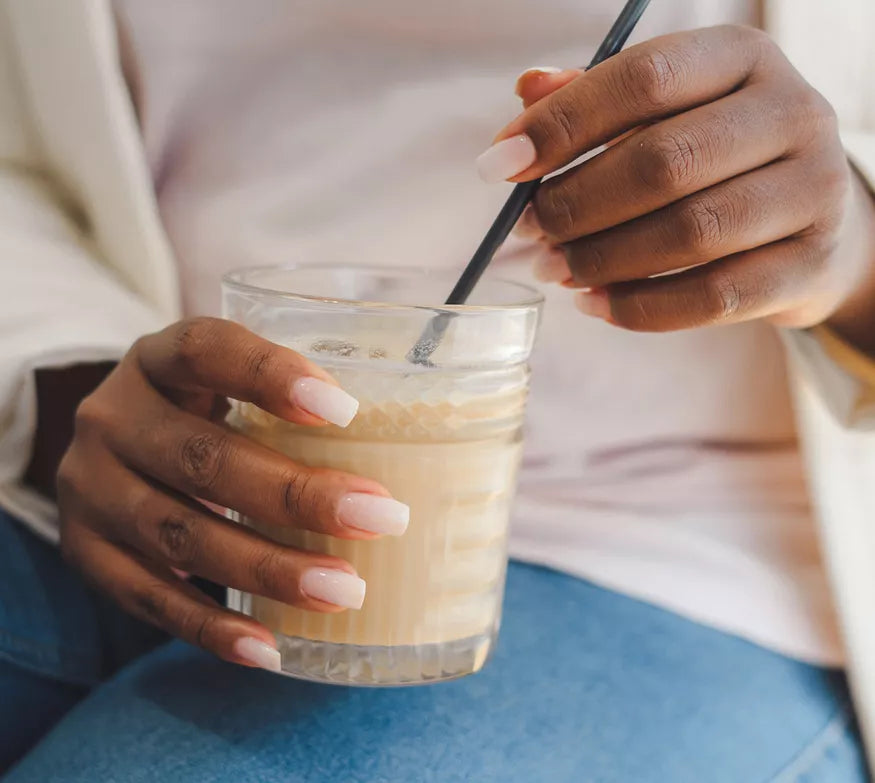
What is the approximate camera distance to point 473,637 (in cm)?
49

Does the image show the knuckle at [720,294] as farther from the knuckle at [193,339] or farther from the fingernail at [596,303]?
the knuckle at [193,339]

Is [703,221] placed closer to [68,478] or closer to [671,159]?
A: [671,159]

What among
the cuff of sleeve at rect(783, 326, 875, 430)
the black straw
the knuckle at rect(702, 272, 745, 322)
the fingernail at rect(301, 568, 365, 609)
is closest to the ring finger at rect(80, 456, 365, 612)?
the fingernail at rect(301, 568, 365, 609)

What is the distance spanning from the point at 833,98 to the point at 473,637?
0.46 metres

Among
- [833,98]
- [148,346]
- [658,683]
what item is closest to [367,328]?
[148,346]

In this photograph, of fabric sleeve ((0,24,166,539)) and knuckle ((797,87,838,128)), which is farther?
fabric sleeve ((0,24,166,539))

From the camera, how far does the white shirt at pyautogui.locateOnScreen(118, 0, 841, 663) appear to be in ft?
2.16

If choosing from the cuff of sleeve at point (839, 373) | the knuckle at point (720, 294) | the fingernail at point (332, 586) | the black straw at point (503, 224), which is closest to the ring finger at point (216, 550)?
the fingernail at point (332, 586)

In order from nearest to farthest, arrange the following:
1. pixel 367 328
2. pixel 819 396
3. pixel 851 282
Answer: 1. pixel 367 328
2. pixel 851 282
3. pixel 819 396

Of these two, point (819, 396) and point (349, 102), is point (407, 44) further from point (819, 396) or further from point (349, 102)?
point (819, 396)

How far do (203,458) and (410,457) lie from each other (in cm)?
10

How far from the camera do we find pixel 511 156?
1.36ft

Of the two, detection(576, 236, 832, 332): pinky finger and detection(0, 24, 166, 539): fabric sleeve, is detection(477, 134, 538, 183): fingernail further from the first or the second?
detection(0, 24, 166, 539): fabric sleeve

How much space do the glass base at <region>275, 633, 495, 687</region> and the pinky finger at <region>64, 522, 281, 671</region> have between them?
0.04ft
